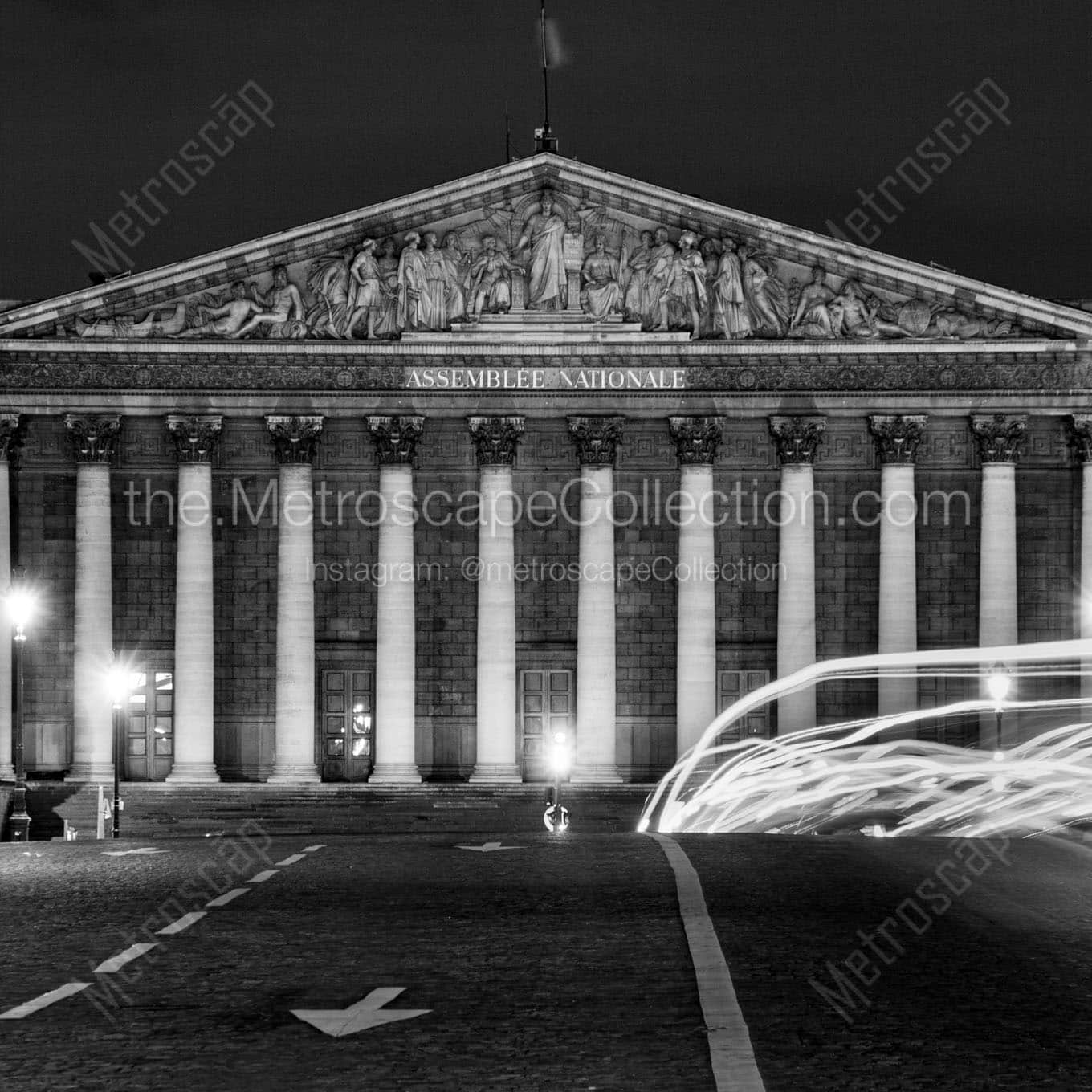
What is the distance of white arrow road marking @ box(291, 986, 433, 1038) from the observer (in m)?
13.6

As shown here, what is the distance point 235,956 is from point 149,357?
39.9 meters

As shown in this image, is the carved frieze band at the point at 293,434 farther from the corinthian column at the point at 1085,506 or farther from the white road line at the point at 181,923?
the white road line at the point at 181,923

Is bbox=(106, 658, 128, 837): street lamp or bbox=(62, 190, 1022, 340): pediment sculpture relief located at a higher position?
bbox=(62, 190, 1022, 340): pediment sculpture relief

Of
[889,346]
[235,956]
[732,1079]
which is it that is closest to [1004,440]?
[889,346]

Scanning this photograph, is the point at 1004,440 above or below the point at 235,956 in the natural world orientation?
above

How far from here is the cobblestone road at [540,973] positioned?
1227 centimetres

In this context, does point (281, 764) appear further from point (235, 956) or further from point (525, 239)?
point (235, 956)

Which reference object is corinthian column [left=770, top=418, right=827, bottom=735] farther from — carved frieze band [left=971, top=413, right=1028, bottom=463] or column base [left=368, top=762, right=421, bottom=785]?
column base [left=368, top=762, right=421, bottom=785]

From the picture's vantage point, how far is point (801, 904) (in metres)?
21.0

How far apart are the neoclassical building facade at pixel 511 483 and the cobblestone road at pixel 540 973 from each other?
1143 inches

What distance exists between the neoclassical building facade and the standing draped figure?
0.09 meters
